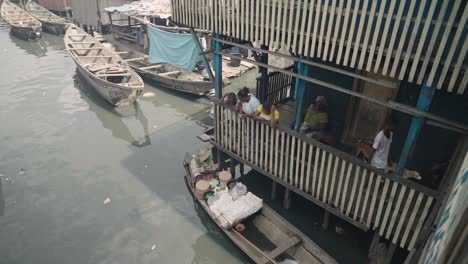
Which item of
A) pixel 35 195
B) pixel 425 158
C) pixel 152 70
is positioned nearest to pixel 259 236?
pixel 425 158

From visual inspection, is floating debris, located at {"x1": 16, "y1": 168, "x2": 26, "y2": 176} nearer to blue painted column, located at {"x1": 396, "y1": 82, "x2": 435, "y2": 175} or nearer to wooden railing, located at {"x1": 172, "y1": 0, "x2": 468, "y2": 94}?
wooden railing, located at {"x1": 172, "y1": 0, "x2": 468, "y2": 94}

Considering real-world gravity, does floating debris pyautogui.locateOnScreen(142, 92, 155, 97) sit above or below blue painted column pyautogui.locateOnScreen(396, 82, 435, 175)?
below

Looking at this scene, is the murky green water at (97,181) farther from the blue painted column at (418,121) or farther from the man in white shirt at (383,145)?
the blue painted column at (418,121)

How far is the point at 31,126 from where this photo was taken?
13914 millimetres

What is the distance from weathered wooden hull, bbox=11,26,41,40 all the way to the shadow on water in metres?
11.9

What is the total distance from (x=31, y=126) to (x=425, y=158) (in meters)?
14.5

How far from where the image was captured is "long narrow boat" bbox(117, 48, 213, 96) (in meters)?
15.8

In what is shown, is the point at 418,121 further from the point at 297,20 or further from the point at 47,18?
the point at 47,18

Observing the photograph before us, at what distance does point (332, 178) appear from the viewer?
23.0ft

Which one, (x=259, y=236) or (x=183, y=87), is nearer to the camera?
(x=259, y=236)

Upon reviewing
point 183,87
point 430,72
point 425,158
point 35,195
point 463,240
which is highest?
point 463,240

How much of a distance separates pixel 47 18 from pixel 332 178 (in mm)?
31101

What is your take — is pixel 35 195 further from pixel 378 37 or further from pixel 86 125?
pixel 378 37

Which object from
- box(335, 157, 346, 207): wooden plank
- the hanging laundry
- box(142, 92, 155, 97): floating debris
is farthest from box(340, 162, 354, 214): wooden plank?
box(142, 92, 155, 97): floating debris
